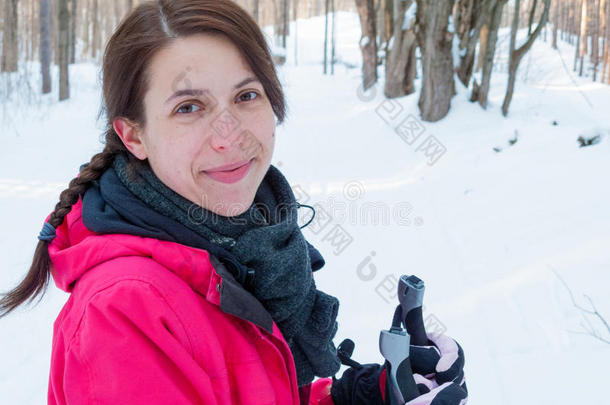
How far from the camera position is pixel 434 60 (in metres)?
8.60

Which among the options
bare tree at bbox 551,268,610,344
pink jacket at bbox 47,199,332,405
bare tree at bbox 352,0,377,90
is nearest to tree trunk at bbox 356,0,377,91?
bare tree at bbox 352,0,377,90

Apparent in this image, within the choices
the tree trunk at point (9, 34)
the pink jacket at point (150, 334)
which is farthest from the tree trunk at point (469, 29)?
→ the tree trunk at point (9, 34)

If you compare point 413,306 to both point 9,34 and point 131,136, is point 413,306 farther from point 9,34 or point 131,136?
point 9,34

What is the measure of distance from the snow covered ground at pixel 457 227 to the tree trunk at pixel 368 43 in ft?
14.1

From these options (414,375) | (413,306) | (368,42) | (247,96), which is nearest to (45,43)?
(368,42)

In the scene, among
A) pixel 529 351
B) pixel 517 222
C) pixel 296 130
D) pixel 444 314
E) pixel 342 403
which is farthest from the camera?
pixel 296 130

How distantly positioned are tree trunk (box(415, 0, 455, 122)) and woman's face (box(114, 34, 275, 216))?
7.90 m

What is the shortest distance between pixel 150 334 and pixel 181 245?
22 cm

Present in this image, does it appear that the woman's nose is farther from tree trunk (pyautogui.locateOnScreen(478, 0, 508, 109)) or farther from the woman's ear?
tree trunk (pyautogui.locateOnScreen(478, 0, 508, 109))

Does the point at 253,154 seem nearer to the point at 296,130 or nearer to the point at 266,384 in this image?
the point at 266,384

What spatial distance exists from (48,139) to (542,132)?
7.78m

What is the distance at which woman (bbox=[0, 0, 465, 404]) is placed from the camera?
89cm

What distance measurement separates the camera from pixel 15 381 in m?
2.61

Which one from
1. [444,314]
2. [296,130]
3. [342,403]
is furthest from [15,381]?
[296,130]
